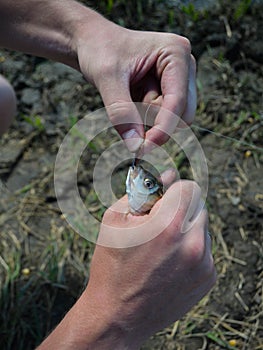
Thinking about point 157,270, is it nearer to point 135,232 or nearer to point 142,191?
point 135,232

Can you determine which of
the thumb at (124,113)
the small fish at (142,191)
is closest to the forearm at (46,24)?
the thumb at (124,113)

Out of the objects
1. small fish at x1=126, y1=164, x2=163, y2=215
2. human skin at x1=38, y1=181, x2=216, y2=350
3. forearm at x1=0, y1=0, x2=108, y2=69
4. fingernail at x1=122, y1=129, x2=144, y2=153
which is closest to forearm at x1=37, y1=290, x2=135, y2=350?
human skin at x1=38, y1=181, x2=216, y2=350

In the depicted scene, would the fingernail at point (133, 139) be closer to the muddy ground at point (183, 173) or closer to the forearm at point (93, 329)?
the forearm at point (93, 329)

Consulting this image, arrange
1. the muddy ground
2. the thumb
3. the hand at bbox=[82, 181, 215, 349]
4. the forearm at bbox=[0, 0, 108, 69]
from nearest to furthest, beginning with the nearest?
1. the hand at bbox=[82, 181, 215, 349]
2. the thumb
3. the forearm at bbox=[0, 0, 108, 69]
4. the muddy ground

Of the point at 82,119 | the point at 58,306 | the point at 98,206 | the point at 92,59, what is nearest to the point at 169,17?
the point at 82,119

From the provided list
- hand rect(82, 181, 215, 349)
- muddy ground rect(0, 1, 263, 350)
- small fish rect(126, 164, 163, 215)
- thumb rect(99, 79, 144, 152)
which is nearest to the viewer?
hand rect(82, 181, 215, 349)

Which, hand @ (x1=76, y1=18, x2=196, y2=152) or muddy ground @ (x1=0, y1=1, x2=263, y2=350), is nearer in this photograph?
hand @ (x1=76, y1=18, x2=196, y2=152)

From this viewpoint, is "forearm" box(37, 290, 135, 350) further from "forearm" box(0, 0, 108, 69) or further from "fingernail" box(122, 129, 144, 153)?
"forearm" box(0, 0, 108, 69)

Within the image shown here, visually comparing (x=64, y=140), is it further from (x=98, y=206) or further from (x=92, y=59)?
(x=92, y=59)
